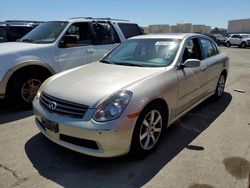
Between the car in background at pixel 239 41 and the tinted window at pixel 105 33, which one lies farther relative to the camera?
the car in background at pixel 239 41

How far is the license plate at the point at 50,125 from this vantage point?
10.4ft

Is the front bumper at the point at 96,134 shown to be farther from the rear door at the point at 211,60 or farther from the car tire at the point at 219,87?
the car tire at the point at 219,87

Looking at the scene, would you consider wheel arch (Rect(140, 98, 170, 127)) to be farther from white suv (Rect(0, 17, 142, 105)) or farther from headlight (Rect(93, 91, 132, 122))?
white suv (Rect(0, 17, 142, 105))

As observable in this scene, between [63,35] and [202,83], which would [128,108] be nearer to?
[202,83]

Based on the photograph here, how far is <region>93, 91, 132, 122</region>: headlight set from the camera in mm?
2973

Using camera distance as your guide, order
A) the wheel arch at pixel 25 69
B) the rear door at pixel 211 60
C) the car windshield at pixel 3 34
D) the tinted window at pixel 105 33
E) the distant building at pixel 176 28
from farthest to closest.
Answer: the distant building at pixel 176 28 < the car windshield at pixel 3 34 < the tinted window at pixel 105 33 < the rear door at pixel 211 60 < the wheel arch at pixel 25 69

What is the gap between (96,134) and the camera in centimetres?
292

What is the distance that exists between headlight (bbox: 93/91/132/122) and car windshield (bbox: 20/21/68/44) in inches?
126

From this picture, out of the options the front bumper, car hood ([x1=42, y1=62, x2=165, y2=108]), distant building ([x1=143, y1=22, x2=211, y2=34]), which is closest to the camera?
the front bumper

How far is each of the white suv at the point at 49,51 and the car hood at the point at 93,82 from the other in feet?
4.80

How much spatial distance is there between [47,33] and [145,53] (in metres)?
2.64

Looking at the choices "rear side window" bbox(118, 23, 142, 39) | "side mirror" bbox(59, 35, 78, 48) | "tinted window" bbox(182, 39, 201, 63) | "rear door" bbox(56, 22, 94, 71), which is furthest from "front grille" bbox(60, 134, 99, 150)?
"rear side window" bbox(118, 23, 142, 39)

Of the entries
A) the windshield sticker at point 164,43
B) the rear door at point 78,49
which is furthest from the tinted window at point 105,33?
the windshield sticker at point 164,43

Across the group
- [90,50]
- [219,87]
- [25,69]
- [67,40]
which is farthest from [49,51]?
[219,87]
